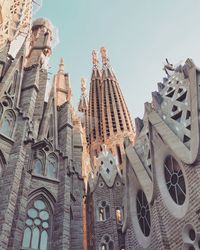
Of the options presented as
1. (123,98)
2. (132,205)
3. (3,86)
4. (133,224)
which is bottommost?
(133,224)

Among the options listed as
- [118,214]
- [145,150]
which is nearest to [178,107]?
[145,150]

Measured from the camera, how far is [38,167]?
37.5ft

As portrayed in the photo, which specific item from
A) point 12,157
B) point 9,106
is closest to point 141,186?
point 12,157

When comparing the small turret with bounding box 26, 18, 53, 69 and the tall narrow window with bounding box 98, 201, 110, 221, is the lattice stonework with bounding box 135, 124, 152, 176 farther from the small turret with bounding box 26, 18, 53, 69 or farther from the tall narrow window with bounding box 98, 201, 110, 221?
the small turret with bounding box 26, 18, 53, 69

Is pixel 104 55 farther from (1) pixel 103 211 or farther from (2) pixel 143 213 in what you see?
(2) pixel 143 213

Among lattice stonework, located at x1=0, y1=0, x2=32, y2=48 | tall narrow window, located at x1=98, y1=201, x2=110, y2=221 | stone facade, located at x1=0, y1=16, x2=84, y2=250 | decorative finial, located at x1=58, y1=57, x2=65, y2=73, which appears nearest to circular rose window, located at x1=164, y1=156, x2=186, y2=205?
stone facade, located at x1=0, y1=16, x2=84, y2=250

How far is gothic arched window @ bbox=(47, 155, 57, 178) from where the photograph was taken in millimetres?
11503

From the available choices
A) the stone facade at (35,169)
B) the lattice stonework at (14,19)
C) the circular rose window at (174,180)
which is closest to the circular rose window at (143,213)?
the circular rose window at (174,180)

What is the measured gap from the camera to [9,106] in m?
11.6

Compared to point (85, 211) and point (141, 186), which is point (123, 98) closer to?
point (85, 211)

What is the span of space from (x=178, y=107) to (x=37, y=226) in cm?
603

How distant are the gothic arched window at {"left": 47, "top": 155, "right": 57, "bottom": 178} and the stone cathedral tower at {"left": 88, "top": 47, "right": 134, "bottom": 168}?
63.1 feet

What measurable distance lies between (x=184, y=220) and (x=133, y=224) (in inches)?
121

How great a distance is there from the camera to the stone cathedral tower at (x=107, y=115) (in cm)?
3466
